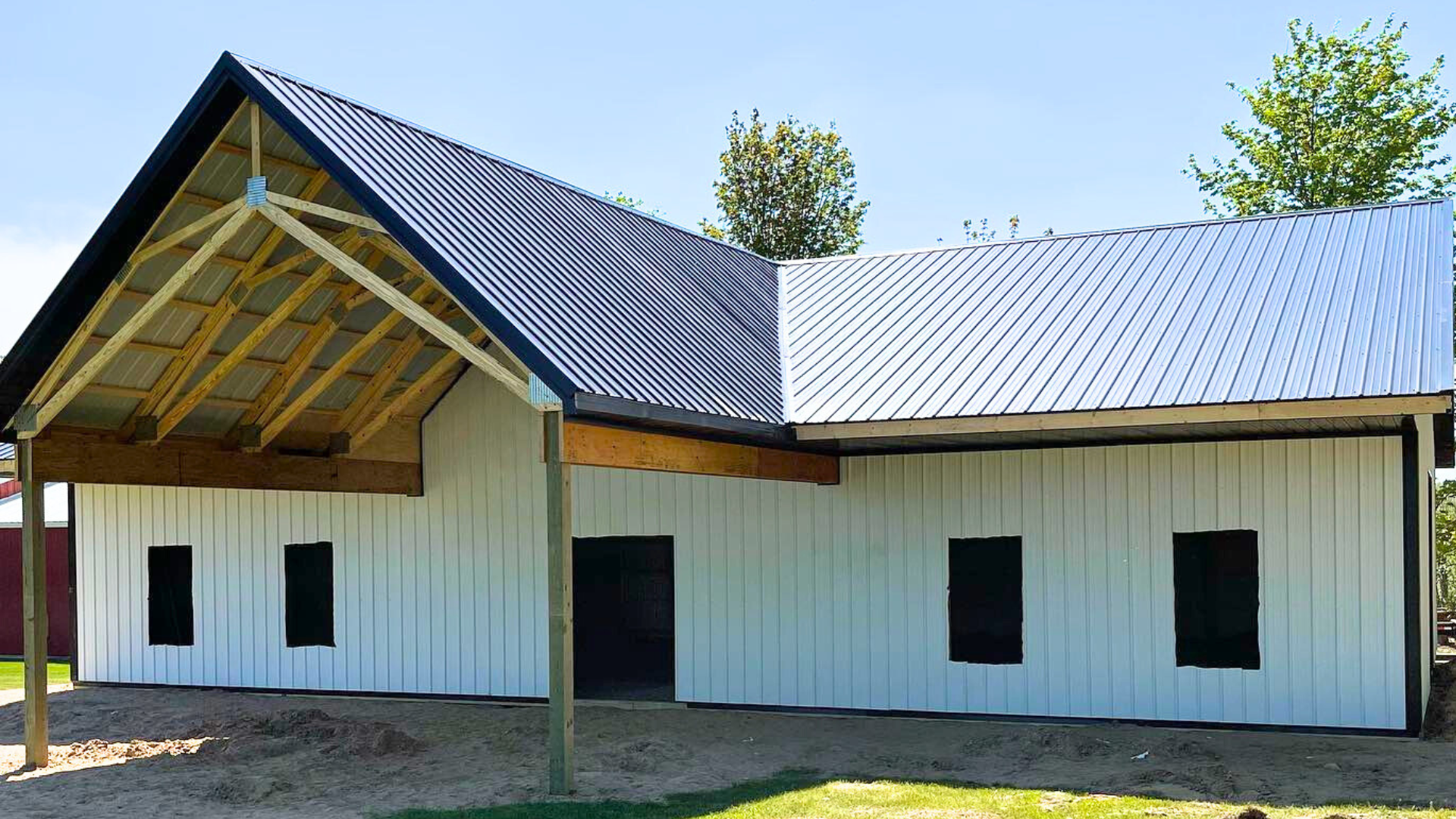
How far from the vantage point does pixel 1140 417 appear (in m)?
11.9

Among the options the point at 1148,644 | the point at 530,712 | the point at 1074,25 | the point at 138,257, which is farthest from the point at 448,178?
the point at 1074,25

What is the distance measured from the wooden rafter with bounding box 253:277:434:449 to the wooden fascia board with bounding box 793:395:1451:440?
408 centimetres

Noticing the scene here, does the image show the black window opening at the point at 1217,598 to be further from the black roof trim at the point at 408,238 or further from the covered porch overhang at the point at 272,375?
the black roof trim at the point at 408,238

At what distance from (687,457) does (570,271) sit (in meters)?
1.96

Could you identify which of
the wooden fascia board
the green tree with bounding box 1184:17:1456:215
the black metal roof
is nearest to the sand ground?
the wooden fascia board

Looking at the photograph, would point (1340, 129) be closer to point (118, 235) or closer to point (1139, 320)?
point (1139, 320)

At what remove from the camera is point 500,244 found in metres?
12.0

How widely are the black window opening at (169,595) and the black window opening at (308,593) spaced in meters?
1.50

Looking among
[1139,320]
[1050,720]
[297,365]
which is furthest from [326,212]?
[1050,720]

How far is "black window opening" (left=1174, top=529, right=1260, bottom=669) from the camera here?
42.6 ft

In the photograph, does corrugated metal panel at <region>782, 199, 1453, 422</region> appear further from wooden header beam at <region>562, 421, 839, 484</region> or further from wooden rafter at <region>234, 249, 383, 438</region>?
wooden rafter at <region>234, 249, 383, 438</region>

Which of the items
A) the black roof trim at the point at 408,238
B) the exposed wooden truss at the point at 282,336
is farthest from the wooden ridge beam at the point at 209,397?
the black roof trim at the point at 408,238

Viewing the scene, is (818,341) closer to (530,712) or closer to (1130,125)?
(530,712)

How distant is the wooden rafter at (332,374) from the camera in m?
14.2
